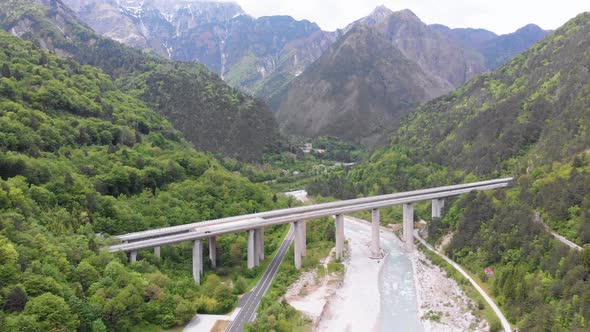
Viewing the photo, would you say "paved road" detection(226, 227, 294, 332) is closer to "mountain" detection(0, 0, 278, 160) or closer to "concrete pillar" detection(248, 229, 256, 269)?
"concrete pillar" detection(248, 229, 256, 269)

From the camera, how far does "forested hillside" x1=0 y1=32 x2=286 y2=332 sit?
4884cm

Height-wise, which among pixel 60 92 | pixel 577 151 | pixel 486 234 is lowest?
pixel 486 234

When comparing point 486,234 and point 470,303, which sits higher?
point 486,234

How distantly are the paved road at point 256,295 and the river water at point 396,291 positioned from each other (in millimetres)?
12926

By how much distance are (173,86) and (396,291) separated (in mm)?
105910

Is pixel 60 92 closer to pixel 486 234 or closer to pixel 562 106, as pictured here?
pixel 486 234

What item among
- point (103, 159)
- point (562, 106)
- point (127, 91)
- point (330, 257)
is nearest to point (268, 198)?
point (330, 257)

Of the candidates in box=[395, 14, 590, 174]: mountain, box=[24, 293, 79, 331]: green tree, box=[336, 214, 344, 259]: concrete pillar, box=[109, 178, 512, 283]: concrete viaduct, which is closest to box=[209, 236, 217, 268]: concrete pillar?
box=[109, 178, 512, 283]: concrete viaduct

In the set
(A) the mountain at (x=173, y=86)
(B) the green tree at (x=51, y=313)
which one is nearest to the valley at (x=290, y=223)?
(B) the green tree at (x=51, y=313)

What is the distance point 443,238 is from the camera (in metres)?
84.5

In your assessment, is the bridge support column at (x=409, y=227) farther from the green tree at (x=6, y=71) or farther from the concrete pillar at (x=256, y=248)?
the green tree at (x=6, y=71)

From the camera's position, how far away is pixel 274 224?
7606cm

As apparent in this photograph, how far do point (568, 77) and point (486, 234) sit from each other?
3960 cm

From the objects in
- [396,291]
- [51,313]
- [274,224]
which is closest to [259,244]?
[274,224]
